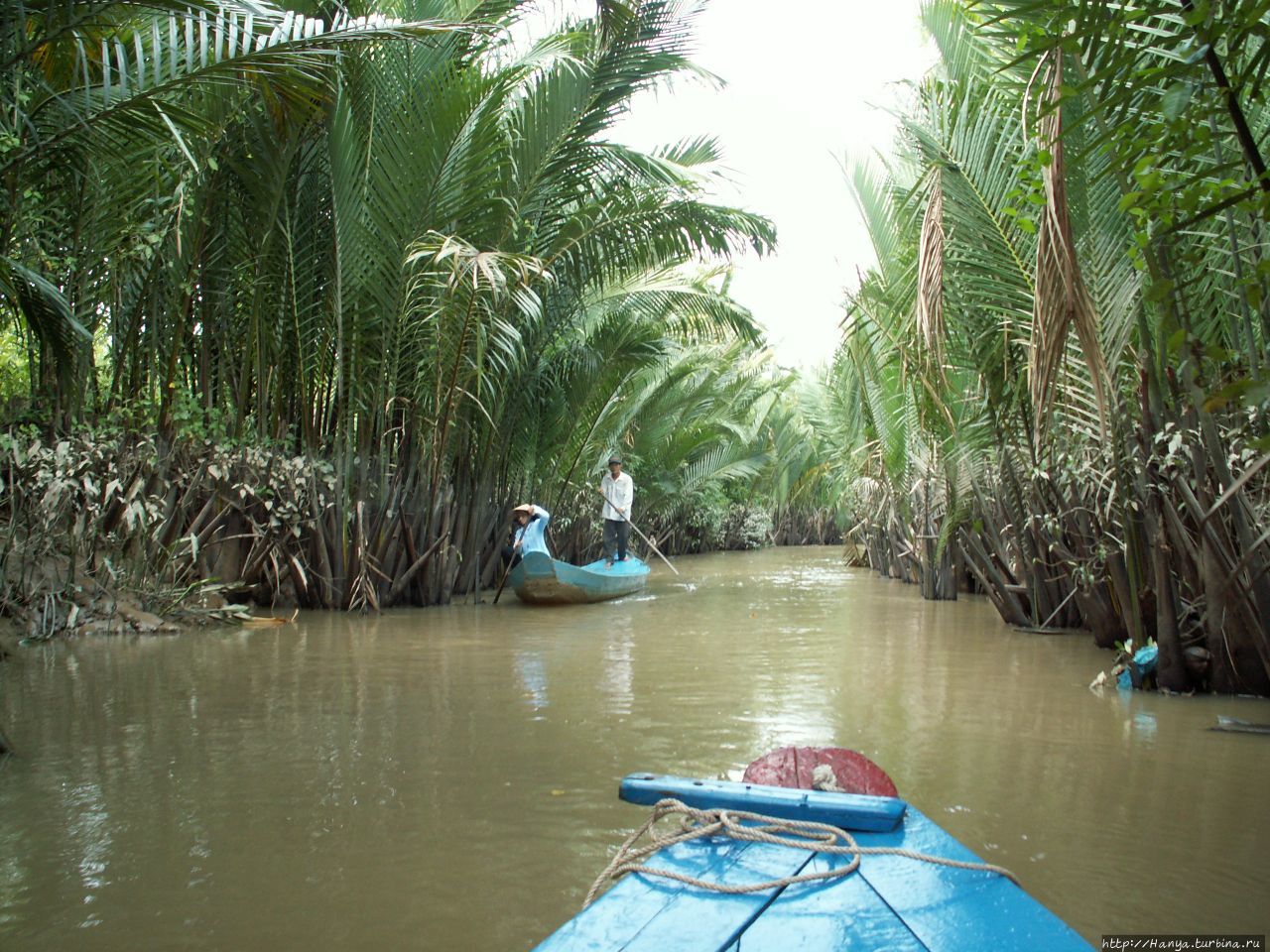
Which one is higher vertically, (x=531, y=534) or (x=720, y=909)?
(x=531, y=534)

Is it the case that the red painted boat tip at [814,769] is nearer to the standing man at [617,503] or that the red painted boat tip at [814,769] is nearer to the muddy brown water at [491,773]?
the muddy brown water at [491,773]

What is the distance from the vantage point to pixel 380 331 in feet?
34.0

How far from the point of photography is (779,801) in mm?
2355

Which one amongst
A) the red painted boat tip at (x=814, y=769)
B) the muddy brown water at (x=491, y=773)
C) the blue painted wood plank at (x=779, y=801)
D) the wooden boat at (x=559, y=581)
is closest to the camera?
the blue painted wood plank at (x=779, y=801)

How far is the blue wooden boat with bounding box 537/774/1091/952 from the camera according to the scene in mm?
1762

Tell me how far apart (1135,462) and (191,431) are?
24.2 feet

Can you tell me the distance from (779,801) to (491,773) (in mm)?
2120

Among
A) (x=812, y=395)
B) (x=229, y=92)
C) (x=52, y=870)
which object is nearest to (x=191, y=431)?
(x=229, y=92)

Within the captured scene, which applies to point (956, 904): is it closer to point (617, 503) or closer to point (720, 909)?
point (720, 909)

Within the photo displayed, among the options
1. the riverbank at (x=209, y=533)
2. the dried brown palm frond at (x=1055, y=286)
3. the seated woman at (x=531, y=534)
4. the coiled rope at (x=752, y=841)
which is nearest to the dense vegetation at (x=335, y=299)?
the riverbank at (x=209, y=533)

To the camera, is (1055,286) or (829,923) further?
(1055,286)

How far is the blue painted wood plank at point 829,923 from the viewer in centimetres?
176

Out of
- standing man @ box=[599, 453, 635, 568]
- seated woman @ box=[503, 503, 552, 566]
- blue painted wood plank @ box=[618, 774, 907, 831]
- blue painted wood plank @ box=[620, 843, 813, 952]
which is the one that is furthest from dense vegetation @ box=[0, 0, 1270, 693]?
blue painted wood plank @ box=[620, 843, 813, 952]

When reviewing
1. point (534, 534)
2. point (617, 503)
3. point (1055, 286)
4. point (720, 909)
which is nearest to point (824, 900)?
point (720, 909)
